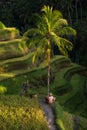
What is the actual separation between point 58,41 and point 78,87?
35.6 ft

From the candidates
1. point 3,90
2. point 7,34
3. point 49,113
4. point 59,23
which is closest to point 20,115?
point 49,113

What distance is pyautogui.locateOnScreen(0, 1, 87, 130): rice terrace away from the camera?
19859 millimetres

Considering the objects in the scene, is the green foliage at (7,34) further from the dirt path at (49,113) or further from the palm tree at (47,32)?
the dirt path at (49,113)

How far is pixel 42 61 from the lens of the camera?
35.6 metres

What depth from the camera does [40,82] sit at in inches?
1272

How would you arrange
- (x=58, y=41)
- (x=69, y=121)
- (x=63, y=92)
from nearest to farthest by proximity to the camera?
1. (x=69, y=121)
2. (x=58, y=41)
3. (x=63, y=92)

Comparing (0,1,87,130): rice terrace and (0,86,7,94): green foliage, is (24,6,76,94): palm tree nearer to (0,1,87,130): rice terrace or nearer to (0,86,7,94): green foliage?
(0,1,87,130): rice terrace

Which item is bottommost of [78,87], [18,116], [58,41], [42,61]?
[78,87]

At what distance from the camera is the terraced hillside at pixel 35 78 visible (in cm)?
3038

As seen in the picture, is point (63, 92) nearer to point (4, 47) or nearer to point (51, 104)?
point (4, 47)

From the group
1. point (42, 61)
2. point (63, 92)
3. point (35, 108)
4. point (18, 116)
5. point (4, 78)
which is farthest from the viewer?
point (42, 61)

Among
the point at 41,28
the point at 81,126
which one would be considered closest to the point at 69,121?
the point at 81,126

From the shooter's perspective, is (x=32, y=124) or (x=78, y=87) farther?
(x=78, y=87)

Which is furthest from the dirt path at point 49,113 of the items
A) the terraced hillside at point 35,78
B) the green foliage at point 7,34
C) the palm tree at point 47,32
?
the green foliage at point 7,34
